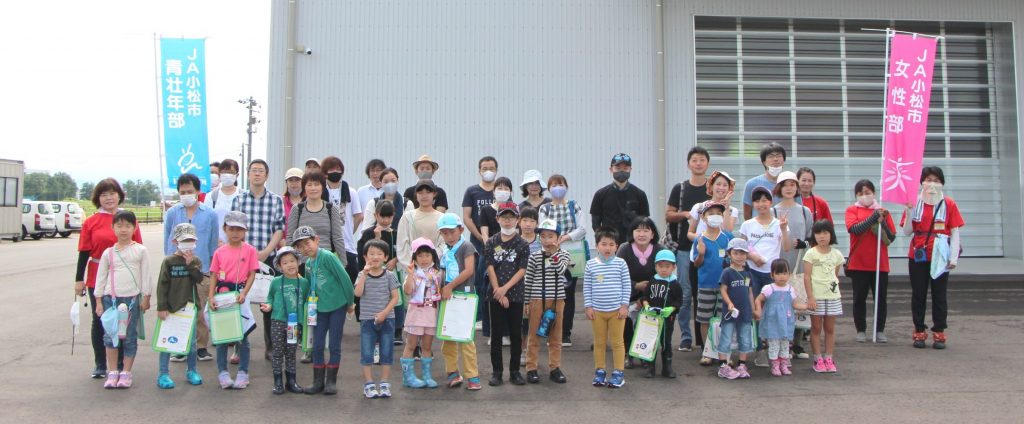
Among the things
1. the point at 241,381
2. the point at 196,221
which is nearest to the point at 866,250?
the point at 241,381

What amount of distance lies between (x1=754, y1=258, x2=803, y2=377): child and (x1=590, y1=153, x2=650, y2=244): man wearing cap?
1.60 metres

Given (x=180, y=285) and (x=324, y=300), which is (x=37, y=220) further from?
(x=324, y=300)

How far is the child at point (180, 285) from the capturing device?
614 centimetres

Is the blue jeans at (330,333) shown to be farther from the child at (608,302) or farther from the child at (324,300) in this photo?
the child at (608,302)

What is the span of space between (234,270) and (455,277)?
1.84 meters

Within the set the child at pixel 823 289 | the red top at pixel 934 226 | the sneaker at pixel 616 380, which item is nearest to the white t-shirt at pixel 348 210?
the sneaker at pixel 616 380

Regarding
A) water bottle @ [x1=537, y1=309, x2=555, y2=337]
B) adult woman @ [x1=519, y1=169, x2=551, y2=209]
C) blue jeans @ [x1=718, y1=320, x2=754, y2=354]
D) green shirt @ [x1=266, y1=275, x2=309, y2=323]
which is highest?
adult woman @ [x1=519, y1=169, x2=551, y2=209]

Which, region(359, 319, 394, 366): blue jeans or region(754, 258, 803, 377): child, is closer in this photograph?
region(359, 319, 394, 366): blue jeans

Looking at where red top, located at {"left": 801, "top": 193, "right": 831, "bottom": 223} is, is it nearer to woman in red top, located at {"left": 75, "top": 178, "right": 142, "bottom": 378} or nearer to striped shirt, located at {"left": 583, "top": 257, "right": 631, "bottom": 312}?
striped shirt, located at {"left": 583, "top": 257, "right": 631, "bottom": 312}

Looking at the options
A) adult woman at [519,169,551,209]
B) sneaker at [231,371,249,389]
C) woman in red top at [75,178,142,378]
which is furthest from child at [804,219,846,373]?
woman in red top at [75,178,142,378]

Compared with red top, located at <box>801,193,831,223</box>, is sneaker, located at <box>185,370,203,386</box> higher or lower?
lower

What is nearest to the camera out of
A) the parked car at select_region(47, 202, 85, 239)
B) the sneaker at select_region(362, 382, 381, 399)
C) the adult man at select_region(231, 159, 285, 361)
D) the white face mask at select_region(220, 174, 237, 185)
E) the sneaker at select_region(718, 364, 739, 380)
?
the sneaker at select_region(362, 382, 381, 399)

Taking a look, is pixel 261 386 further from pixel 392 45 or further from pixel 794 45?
pixel 794 45

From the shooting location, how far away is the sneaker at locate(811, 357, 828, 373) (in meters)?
6.77
